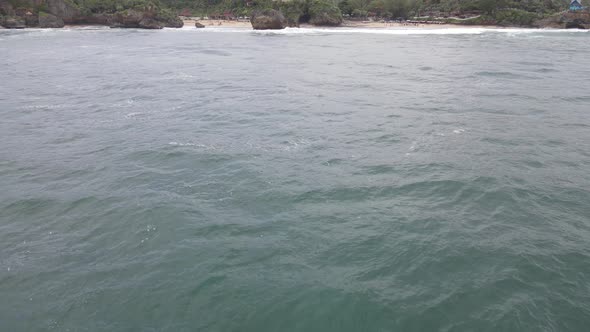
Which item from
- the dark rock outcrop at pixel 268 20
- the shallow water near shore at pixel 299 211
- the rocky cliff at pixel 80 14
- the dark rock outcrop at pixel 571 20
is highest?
the rocky cliff at pixel 80 14

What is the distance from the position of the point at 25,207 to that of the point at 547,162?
19.4 meters

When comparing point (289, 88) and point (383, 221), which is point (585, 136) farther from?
point (289, 88)

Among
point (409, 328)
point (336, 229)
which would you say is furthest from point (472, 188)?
point (409, 328)

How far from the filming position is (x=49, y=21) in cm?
9906

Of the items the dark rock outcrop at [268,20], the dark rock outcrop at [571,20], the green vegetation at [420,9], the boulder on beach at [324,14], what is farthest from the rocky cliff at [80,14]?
the dark rock outcrop at [571,20]

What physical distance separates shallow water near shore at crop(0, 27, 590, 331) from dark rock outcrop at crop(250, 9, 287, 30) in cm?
7188

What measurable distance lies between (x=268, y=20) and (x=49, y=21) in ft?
174

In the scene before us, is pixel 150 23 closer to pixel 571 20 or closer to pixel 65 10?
pixel 65 10

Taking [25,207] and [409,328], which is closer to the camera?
[409,328]

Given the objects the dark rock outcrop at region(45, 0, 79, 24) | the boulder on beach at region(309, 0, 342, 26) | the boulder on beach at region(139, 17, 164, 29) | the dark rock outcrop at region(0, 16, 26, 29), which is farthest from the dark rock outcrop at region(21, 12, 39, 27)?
the boulder on beach at region(309, 0, 342, 26)

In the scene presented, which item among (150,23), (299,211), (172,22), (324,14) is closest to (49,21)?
(150,23)

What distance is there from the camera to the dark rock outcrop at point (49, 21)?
97731 mm

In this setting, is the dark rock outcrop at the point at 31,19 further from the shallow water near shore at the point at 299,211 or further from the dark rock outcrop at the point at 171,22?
the shallow water near shore at the point at 299,211

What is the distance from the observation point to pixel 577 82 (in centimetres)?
3080
